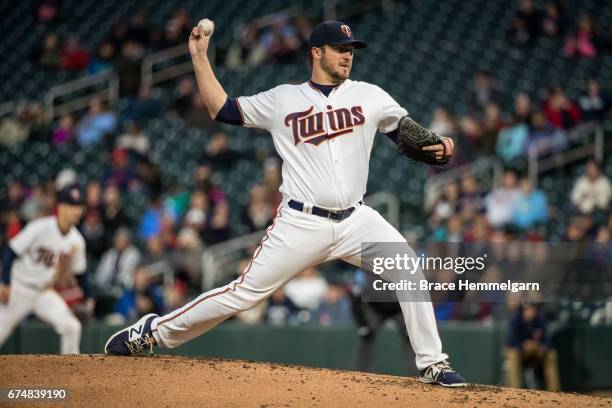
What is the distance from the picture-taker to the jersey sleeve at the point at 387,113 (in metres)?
5.30

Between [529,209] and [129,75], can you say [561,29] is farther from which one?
[129,75]

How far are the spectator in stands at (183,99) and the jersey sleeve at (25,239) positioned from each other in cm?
601

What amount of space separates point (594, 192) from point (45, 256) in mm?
5873

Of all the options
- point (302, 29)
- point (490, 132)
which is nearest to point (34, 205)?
point (302, 29)

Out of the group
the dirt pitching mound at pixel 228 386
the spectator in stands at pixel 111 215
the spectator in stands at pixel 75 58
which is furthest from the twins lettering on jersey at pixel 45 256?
the spectator in stands at pixel 75 58

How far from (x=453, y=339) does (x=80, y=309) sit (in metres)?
3.36

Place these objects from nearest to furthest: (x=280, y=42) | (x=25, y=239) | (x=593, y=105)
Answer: (x=25, y=239), (x=593, y=105), (x=280, y=42)

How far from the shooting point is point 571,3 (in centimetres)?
1415

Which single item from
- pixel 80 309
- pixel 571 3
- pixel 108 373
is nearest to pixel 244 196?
pixel 80 309

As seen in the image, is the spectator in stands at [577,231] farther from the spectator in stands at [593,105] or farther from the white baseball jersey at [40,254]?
the white baseball jersey at [40,254]

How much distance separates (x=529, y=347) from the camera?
29.9 feet

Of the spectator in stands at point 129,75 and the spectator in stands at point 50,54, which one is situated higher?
the spectator in stands at point 50,54

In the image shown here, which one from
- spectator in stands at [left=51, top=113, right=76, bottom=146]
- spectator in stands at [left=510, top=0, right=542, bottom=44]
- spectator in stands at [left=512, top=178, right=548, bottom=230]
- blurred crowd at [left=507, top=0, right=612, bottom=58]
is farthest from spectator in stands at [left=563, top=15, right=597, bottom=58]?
spectator in stands at [left=51, top=113, right=76, bottom=146]

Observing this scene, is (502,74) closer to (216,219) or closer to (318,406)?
(216,219)
